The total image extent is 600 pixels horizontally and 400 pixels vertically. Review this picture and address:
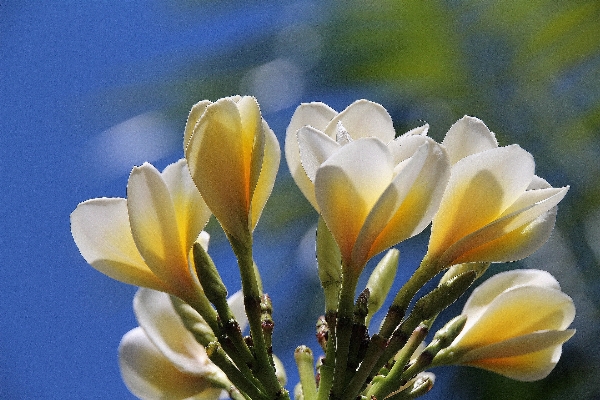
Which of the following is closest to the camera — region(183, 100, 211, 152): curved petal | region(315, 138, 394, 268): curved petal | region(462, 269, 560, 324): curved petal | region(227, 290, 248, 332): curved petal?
region(315, 138, 394, 268): curved petal

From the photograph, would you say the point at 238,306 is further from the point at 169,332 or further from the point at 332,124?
the point at 332,124

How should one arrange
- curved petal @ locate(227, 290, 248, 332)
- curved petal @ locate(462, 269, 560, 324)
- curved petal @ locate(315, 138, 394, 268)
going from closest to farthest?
curved petal @ locate(315, 138, 394, 268) < curved petal @ locate(462, 269, 560, 324) < curved petal @ locate(227, 290, 248, 332)

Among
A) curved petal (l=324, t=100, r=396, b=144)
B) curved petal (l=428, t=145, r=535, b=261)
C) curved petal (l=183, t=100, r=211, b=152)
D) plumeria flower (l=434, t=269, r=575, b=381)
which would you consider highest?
curved petal (l=183, t=100, r=211, b=152)

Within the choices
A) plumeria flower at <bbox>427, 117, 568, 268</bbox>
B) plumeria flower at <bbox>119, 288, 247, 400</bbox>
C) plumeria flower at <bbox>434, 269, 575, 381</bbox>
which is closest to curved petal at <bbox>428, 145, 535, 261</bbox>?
plumeria flower at <bbox>427, 117, 568, 268</bbox>

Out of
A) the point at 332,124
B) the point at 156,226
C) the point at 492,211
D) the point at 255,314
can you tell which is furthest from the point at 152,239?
the point at 492,211

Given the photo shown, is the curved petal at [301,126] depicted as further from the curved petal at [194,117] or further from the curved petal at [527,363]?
the curved petal at [527,363]

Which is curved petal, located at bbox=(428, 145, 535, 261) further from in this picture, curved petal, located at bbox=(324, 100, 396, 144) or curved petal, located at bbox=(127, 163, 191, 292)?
curved petal, located at bbox=(127, 163, 191, 292)

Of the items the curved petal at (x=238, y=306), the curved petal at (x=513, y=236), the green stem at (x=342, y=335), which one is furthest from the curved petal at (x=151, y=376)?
the curved petal at (x=513, y=236)
